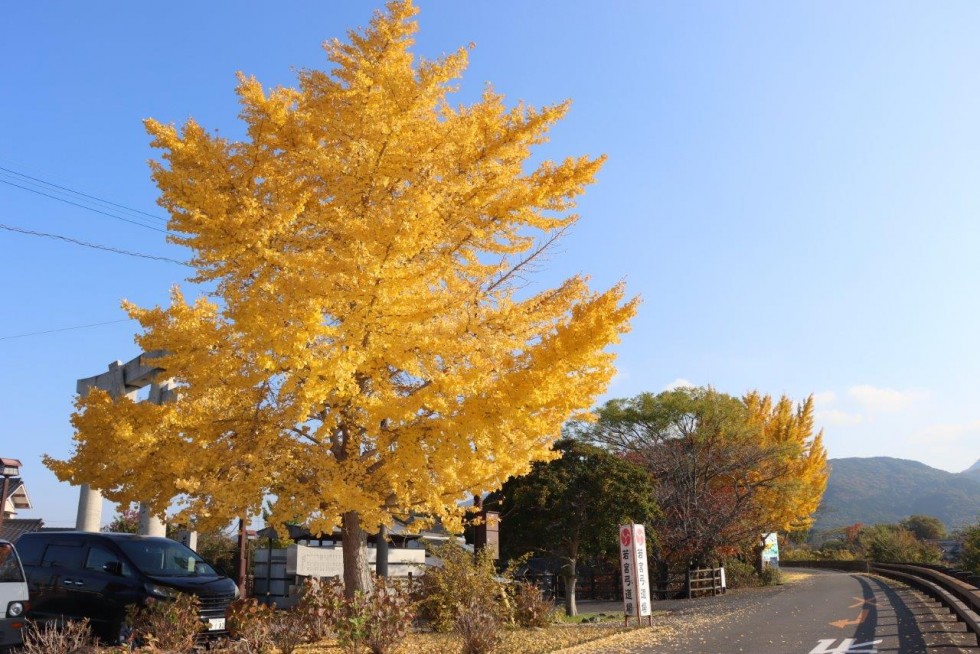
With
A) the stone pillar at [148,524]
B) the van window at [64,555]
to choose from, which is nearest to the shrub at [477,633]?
the van window at [64,555]

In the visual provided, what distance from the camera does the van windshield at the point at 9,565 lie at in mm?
8039

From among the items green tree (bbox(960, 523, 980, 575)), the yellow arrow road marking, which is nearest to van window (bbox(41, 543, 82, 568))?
the yellow arrow road marking

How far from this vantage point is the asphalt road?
941 cm

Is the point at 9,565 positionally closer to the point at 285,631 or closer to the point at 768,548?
the point at 285,631

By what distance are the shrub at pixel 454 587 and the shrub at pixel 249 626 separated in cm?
290

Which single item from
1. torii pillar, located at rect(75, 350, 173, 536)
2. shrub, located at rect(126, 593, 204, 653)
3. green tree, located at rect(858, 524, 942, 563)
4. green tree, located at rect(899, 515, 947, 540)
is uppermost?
torii pillar, located at rect(75, 350, 173, 536)

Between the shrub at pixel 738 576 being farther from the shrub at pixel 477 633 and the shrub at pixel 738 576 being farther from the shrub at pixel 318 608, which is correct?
the shrub at pixel 318 608

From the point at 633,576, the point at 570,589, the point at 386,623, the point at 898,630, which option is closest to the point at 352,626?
the point at 386,623

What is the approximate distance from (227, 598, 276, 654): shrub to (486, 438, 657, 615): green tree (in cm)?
914

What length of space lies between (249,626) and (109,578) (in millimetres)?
2869

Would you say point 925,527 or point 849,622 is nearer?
point 849,622

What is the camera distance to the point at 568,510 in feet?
56.1

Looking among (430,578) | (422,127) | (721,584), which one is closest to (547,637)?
(430,578)

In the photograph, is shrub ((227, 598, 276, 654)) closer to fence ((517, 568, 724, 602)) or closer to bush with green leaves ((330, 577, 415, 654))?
bush with green leaves ((330, 577, 415, 654))
